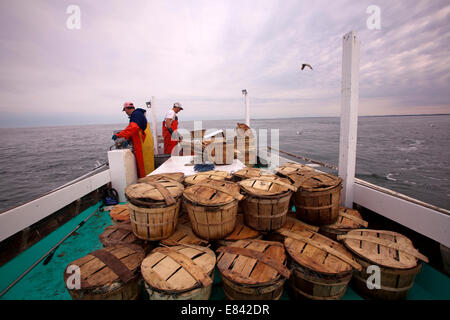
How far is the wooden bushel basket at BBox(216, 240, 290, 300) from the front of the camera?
1.95m

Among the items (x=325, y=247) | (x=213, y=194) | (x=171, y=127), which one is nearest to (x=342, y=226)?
(x=325, y=247)

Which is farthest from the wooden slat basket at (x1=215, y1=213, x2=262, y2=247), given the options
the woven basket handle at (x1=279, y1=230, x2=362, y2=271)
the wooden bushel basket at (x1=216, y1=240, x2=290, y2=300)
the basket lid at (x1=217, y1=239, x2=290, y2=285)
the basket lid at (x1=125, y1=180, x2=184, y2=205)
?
the basket lid at (x1=125, y1=180, x2=184, y2=205)

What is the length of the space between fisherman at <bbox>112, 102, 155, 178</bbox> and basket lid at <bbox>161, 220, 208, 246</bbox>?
3575 mm

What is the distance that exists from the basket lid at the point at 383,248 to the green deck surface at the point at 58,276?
597 mm

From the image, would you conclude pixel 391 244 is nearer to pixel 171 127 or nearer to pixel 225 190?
pixel 225 190

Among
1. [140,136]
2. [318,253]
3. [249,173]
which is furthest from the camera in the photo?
[140,136]

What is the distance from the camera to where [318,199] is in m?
2.90

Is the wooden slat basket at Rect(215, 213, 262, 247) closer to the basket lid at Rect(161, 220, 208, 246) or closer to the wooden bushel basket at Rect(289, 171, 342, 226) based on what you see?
the basket lid at Rect(161, 220, 208, 246)

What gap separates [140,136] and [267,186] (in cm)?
431

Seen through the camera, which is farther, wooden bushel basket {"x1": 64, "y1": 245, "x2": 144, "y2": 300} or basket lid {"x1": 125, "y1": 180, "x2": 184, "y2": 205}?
basket lid {"x1": 125, "y1": 180, "x2": 184, "y2": 205}

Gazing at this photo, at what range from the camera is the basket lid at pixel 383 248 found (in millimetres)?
2176
